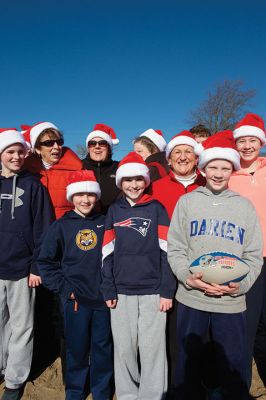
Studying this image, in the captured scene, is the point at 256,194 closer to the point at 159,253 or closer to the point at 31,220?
the point at 159,253

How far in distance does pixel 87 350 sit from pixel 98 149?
2.39 m

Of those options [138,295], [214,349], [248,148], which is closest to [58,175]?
[138,295]

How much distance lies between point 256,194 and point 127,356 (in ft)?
6.27

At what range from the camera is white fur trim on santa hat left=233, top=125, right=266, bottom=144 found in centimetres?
336

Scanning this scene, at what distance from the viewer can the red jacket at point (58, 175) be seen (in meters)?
3.73

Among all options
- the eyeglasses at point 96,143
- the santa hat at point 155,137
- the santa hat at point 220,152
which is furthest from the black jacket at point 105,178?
the santa hat at point 220,152

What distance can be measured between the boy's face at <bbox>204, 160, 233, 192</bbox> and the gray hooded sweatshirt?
0.08m

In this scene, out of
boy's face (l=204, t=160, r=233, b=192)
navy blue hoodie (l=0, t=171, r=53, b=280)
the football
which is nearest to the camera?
the football

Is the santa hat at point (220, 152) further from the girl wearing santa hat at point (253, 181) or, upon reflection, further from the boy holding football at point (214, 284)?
the girl wearing santa hat at point (253, 181)

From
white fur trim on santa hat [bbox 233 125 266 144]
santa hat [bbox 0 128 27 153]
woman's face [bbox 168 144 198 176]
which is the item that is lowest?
woman's face [bbox 168 144 198 176]

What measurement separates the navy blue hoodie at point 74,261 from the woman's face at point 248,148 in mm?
1590

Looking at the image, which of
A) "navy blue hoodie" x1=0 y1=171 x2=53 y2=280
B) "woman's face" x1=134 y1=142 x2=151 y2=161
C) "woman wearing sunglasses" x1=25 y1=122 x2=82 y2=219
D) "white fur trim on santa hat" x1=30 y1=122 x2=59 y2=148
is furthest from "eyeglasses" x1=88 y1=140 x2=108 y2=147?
"navy blue hoodie" x1=0 y1=171 x2=53 y2=280

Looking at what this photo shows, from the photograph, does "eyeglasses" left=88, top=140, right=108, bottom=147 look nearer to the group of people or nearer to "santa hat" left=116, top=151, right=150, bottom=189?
the group of people

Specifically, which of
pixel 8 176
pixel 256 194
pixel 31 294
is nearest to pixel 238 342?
pixel 256 194
